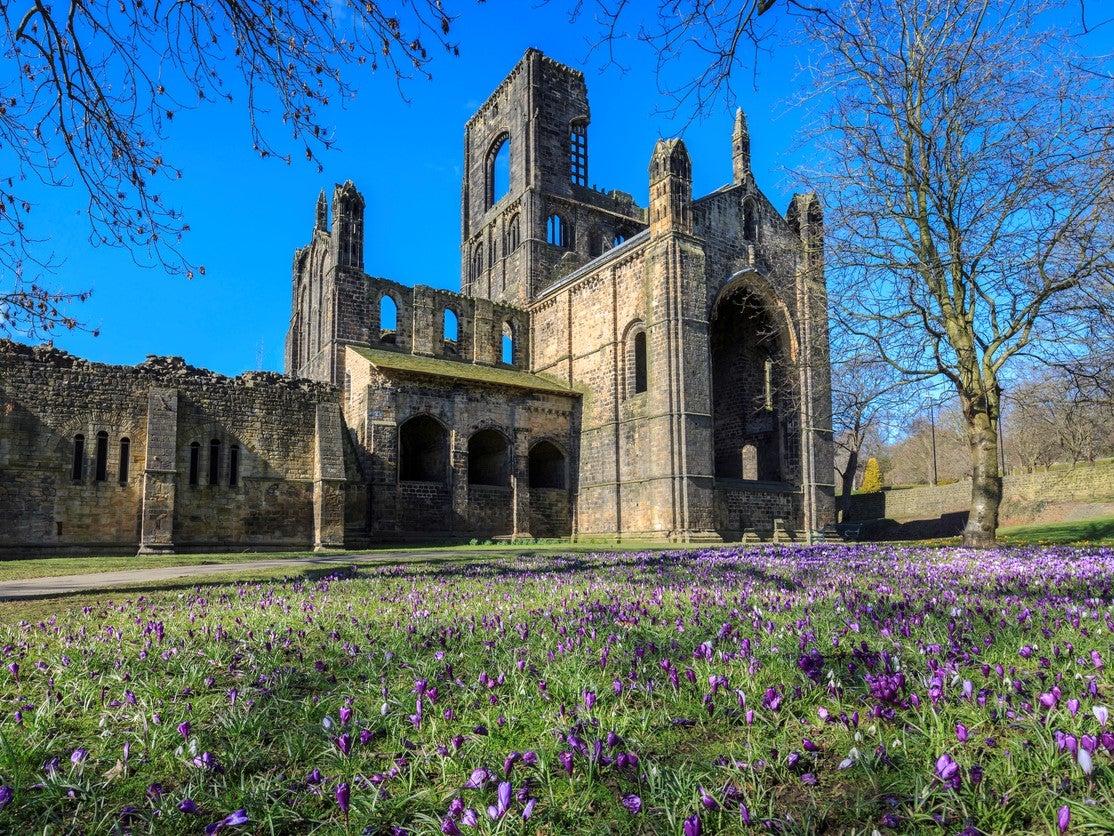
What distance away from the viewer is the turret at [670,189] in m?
29.7

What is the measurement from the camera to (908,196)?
15023mm

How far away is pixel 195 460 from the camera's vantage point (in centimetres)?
2425

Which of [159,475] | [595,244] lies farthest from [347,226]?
[595,244]

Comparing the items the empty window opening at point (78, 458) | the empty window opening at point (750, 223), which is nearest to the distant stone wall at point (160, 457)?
the empty window opening at point (78, 458)

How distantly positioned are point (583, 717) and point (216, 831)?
137cm

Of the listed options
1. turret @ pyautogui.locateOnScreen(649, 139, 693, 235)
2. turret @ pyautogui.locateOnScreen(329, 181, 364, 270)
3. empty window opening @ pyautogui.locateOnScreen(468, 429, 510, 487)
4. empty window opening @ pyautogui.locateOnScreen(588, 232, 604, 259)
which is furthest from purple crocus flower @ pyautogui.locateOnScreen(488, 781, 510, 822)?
empty window opening @ pyautogui.locateOnScreen(588, 232, 604, 259)

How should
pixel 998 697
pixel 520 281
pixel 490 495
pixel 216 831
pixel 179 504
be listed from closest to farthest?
pixel 216 831
pixel 998 697
pixel 179 504
pixel 490 495
pixel 520 281

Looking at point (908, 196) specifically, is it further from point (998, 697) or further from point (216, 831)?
point (216, 831)

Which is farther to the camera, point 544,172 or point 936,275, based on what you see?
point 544,172

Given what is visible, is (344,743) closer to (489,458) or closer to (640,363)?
(640,363)

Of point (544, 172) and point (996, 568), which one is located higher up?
point (544, 172)

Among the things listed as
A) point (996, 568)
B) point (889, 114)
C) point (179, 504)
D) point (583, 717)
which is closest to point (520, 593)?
point (583, 717)

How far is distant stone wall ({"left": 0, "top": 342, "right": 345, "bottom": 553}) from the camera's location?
21.9m

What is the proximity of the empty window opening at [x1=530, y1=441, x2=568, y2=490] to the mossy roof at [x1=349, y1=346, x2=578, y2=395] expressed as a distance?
8.97ft
